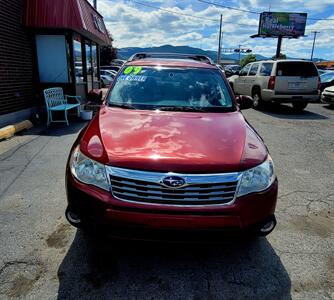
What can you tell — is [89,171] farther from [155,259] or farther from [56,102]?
[56,102]

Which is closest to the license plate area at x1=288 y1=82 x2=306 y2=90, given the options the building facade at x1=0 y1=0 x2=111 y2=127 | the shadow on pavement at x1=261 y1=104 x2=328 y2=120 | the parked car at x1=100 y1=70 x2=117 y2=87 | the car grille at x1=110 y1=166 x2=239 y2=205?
the shadow on pavement at x1=261 y1=104 x2=328 y2=120

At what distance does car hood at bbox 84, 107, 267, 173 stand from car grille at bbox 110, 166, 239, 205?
10 cm

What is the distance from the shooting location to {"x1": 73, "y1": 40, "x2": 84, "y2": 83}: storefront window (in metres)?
10.4

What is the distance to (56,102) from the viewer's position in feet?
30.2

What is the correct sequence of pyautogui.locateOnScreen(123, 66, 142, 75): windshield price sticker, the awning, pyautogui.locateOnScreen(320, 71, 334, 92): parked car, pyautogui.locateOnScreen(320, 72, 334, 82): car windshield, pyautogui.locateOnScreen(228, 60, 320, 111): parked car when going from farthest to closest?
pyautogui.locateOnScreen(320, 72, 334, 82): car windshield
pyautogui.locateOnScreen(320, 71, 334, 92): parked car
pyautogui.locateOnScreen(228, 60, 320, 111): parked car
the awning
pyautogui.locateOnScreen(123, 66, 142, 75): windshield price sticker

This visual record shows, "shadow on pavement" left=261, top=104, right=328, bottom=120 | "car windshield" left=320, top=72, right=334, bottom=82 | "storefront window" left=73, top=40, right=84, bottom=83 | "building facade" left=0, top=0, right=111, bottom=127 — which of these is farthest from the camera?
"car windshield" left=320, top=72, right=334, bottom=82

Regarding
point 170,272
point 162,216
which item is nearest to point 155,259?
point 170,272

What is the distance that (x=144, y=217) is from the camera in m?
2.17

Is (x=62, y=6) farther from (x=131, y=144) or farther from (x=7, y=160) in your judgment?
(x=131, y=144)

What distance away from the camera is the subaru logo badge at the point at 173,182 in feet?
7.14

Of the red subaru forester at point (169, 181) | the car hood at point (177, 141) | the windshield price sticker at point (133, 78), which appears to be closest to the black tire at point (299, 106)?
the windshield price sticker at point (133, 78)

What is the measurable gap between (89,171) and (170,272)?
3.59 ft

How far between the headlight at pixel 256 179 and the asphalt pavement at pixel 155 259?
0.41m

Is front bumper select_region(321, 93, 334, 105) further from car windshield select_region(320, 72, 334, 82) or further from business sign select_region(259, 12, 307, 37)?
business sign select_region(259, 12, 307, 37)
